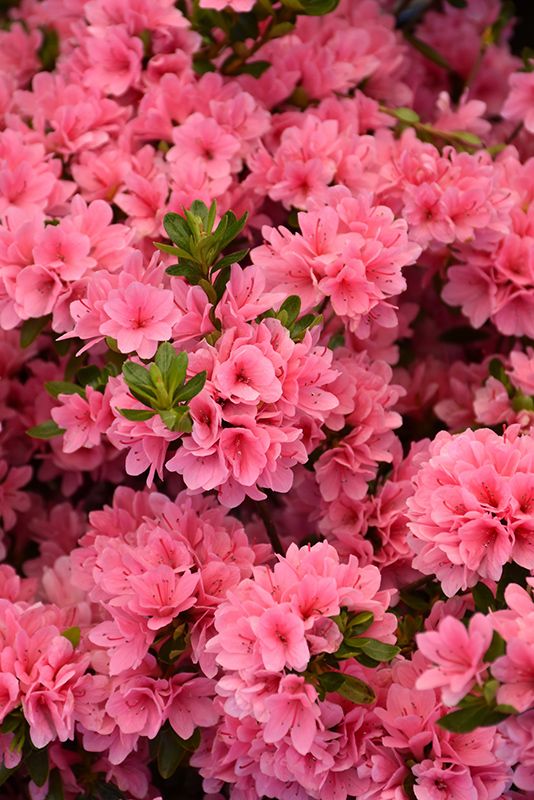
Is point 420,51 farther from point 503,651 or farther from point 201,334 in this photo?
point 503,651

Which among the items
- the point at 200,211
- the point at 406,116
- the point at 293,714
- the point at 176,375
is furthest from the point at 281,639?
the point at 406,116

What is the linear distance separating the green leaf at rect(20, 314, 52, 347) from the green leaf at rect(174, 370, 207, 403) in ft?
1.14

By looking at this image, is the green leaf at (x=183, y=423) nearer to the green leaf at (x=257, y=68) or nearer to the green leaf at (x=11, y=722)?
the green leaf at (x=11, y=722)

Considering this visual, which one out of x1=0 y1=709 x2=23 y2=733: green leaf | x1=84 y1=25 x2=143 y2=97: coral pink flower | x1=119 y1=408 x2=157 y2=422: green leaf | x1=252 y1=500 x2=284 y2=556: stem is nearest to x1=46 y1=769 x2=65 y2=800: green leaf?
x1=0 y1=709 x2=23 y2=733: green leaf

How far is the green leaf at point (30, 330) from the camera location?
1367 mm

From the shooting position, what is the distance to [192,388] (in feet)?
3.56

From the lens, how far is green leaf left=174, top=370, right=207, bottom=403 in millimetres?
1082

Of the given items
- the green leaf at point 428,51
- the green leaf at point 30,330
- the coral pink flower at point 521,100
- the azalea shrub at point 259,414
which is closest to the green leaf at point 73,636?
the azalea shrub at point 259,414

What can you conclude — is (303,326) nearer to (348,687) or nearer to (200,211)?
(200,211)

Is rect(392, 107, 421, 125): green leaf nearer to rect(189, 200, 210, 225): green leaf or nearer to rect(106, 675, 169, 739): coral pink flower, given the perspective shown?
rect(189, 200, 210, 225): green leaf

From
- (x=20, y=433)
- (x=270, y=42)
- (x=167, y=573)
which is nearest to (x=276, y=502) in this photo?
(x=20, y=433)

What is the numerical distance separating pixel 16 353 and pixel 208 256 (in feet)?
1.47

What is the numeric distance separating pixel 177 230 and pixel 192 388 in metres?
0.22

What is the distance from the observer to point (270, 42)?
161cm
